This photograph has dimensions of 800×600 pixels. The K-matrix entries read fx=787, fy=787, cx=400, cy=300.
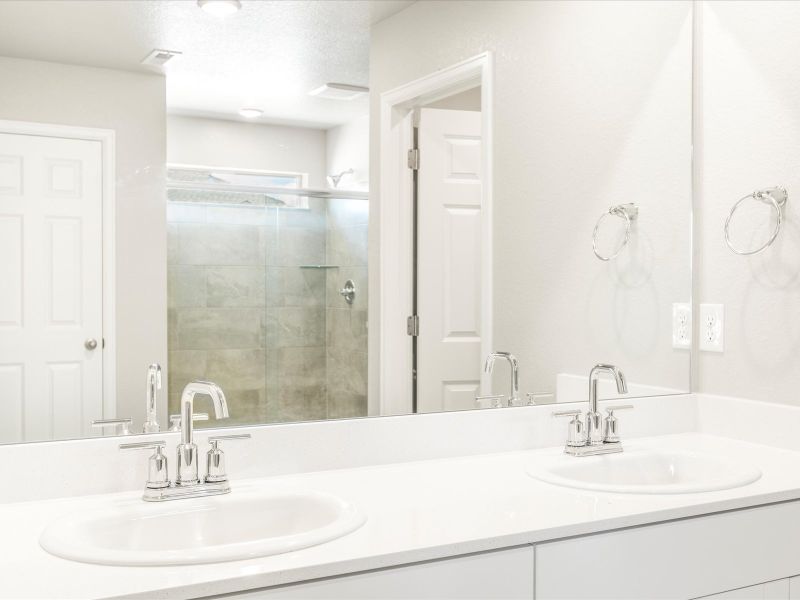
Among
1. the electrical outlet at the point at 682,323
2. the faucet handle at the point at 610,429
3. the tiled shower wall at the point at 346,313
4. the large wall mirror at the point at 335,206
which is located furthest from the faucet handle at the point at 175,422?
the electrical outlet at the point at 682,323

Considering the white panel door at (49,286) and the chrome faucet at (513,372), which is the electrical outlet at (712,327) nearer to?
the chrome faucet at (513,372)

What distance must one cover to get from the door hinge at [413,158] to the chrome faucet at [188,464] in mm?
661

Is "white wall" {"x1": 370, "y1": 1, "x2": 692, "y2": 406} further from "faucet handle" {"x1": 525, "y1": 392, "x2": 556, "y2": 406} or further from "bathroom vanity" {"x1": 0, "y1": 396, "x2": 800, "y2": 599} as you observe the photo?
"bathroom vanity" {"x1": 0, "y1": 396, "x2": 800, "y2": 599}

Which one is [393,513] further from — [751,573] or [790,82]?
[790,82]

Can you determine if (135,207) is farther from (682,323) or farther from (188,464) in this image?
(682,323)

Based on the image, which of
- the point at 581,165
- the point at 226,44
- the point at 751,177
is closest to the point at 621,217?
the point at 581,165

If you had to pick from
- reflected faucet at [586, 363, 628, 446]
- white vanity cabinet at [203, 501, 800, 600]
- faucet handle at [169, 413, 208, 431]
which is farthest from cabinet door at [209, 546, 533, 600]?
reflected faucet at [586, 363, 628, 446]

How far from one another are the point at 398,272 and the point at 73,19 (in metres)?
0.81

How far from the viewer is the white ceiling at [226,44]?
145cm

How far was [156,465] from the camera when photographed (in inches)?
55.3

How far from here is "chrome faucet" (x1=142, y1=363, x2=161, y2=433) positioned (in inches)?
59.7

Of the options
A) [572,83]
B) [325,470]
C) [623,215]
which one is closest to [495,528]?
[325,470]

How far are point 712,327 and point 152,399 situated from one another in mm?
1425

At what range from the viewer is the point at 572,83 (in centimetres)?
203
